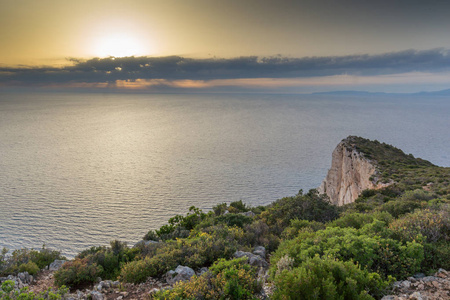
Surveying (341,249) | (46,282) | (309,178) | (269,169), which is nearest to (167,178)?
(269,169)

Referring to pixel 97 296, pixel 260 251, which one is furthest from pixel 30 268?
pixel 260 251

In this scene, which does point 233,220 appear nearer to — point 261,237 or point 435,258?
point 261,237

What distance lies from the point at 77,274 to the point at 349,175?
31.9m

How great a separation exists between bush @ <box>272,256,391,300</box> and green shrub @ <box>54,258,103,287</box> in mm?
7168

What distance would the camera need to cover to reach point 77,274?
9180 mm

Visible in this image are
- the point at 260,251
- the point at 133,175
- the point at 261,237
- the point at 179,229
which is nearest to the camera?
the point at 260,251

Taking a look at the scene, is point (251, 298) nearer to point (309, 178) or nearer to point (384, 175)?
point (384, 175)

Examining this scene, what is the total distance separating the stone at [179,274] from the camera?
7.92m

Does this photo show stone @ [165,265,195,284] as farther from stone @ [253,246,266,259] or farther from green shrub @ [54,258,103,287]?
green shrub @ [54,258,103,287]

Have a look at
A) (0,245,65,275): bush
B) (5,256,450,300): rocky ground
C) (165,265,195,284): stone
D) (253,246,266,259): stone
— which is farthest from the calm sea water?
(165,265,195,284): stone

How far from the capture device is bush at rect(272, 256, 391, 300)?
5176 mm

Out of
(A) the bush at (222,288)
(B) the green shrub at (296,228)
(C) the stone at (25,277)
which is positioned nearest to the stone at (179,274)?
(A) the bush at (222,288)

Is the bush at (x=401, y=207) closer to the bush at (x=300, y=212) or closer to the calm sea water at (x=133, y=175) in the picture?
the bush at (x=300, y=212)

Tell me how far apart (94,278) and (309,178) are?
5156cm
